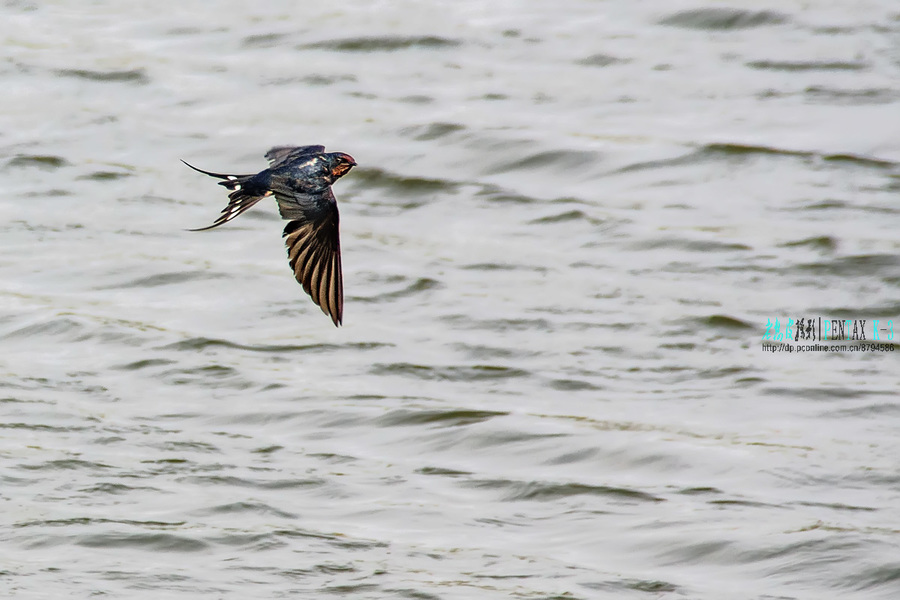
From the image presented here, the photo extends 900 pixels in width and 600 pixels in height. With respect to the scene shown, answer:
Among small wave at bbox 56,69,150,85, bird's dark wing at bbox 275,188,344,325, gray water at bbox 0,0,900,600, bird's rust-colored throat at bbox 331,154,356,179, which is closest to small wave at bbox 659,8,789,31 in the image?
gray water at bbox 0,0,900,600

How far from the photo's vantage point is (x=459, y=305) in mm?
6320

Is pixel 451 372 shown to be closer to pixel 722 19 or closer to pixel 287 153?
pixel 287 153

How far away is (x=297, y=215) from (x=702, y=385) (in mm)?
2234

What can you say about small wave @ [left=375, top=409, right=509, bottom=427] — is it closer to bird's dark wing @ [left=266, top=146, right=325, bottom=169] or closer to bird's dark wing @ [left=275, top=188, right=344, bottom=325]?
bird's dark wing @ [left=266, top=146, right=325, bottom=169]

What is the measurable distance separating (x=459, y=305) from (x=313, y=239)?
2.55 m

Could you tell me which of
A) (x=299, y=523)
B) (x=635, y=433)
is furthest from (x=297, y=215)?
(x=635, y=433)

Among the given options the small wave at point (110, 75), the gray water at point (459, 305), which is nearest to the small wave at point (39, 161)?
the gray water at point (459, 305)

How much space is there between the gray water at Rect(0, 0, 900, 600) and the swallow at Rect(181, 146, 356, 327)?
3.09ft

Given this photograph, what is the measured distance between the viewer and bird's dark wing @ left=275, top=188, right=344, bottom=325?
3.75 m

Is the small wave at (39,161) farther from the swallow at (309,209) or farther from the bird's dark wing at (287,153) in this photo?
the swallow at (309,209)

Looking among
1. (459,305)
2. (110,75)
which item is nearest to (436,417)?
(459,305)

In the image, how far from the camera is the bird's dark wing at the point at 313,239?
375 centimetres

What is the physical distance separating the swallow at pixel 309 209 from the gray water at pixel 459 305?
0.94 meters

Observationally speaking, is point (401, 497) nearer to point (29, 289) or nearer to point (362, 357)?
point (362, 357)
